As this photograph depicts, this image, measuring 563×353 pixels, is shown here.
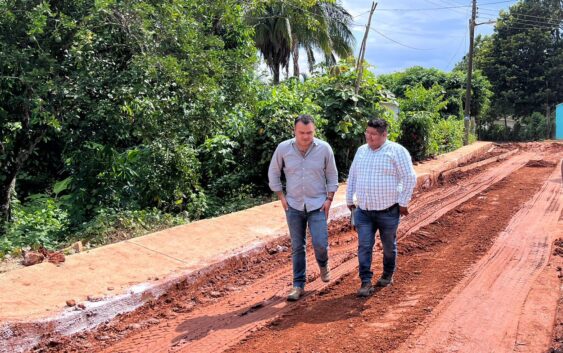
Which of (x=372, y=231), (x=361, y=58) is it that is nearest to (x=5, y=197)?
(x=372, y=231)

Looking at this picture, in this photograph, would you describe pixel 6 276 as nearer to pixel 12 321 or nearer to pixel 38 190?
pixel 12 321

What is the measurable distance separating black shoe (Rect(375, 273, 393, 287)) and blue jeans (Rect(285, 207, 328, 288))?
0.66 meters

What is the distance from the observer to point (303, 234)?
4.88 m

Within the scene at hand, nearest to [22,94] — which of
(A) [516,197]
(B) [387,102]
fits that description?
(B) [387,102]

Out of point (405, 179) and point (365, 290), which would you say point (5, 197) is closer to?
point (365, 290)

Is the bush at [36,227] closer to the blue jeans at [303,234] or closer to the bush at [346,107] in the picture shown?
the blue jeans at [303,234]

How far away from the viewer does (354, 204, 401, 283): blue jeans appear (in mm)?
4812

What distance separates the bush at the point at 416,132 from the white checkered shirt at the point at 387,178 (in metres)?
11.5

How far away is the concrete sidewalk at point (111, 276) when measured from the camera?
4012 mm

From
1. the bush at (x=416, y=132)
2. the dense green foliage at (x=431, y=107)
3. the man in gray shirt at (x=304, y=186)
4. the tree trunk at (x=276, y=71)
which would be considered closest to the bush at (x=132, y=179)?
the man in gray shirt at (x=304, y=186)

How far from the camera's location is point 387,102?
12.6 meters

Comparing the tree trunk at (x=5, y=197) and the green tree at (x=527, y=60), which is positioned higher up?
the green tree at (x=527, y=60)

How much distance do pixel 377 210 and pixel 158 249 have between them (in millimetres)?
2747

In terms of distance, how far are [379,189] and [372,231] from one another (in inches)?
18.5
